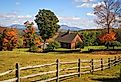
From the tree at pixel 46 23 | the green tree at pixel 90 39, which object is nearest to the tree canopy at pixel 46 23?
the tree at pixel 46 23

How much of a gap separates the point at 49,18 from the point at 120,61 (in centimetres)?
8011

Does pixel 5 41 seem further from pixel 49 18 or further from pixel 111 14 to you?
pixel 111 14

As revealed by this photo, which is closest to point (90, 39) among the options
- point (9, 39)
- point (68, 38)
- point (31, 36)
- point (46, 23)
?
point (68, 38)

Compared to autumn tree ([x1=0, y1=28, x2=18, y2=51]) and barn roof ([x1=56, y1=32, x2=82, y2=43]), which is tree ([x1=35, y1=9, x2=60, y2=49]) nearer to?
barn roof ([x1=56, y1=32, x2=82, y2=43])

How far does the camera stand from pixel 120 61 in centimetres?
3750

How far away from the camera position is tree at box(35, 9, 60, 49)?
112 meters

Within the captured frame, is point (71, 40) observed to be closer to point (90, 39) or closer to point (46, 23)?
point (90, 39)

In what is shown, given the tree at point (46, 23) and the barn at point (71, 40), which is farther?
the barn at point (71, 40)

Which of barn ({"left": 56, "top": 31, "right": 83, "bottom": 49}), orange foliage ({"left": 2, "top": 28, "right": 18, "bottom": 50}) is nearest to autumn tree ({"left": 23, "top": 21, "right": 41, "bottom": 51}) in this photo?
orange foliage ({"left": 2, "top": 28, "right": 18, "bottom": 50})

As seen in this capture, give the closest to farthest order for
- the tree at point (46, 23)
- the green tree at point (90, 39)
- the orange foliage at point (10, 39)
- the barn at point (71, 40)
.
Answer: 1. the orange foliage at point (10, 39)
2. the tree at point (46, 23)
3. the green tree at point (90, 39)
4. the barn at point (71, 40)

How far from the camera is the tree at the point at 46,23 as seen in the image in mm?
112000

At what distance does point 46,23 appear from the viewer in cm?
11362

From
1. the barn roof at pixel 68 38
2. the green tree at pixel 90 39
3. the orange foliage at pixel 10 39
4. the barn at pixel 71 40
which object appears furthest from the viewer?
the barn roof at pixel 68 38

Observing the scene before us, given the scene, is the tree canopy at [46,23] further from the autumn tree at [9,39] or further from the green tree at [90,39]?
the autumn tree at [9,39]
